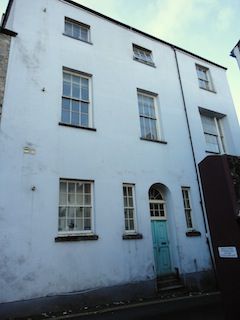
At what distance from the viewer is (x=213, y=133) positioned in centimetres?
1416

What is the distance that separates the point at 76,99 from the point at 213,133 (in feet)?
26.3

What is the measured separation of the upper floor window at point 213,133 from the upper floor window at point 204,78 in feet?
6.17

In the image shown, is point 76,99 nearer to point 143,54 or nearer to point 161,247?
point 143,54

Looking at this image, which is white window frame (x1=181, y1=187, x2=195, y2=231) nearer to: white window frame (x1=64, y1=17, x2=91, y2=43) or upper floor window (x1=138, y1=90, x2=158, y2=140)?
upper floor window (x1=138, y1=90, x2=158, y2=140)

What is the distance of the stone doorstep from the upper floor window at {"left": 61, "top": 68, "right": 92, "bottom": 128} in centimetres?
595

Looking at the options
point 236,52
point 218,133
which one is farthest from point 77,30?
point 218,133

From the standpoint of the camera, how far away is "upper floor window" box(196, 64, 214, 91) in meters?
15.3

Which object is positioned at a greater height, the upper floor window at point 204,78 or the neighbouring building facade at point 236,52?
the upper floor window at point 204,78

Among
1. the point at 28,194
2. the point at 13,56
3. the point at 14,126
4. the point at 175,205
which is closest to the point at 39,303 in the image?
the point at 28,194

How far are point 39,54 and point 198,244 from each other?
9608 mm

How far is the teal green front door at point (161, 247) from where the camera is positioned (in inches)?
379

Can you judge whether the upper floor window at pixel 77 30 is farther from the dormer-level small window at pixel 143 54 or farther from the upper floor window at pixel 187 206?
the upper floor window at pixel 187 206

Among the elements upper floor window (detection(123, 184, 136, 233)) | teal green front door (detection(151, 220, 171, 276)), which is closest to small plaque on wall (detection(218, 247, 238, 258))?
upper floor window (detection(123, 184, 136, 233))

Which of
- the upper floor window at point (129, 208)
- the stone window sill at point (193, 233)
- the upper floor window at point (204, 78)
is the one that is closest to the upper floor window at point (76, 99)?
the upper floor window at point (129, 208)
